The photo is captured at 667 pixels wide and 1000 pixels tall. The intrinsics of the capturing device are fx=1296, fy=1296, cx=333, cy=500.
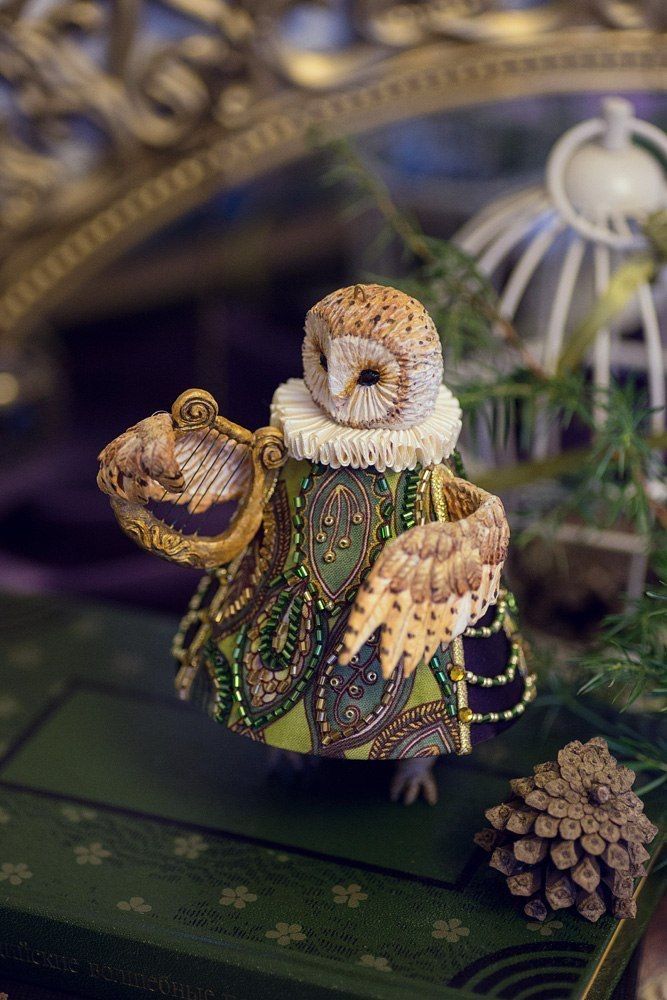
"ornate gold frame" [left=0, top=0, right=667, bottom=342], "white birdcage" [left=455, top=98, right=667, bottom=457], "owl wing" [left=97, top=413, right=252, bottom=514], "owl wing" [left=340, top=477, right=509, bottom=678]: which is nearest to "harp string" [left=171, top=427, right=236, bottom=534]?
"owl wing" [left=97, top=413, right=252, bottom=514]

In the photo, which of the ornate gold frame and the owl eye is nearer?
the owl eye

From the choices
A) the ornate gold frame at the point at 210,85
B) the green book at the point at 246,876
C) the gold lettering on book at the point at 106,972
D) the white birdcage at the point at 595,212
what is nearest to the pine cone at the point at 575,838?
the green book at the point at 246,876

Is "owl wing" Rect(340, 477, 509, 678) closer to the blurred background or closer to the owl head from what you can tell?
the owl head

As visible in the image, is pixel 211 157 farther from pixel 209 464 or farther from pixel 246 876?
pixel 246 876

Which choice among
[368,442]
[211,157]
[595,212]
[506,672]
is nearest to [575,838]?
[506,672]

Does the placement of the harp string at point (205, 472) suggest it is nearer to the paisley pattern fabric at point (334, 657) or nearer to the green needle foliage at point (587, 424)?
the paisley pattern fabric at point (334, 657)

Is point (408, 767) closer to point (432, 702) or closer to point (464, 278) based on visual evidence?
point (432, 702)
